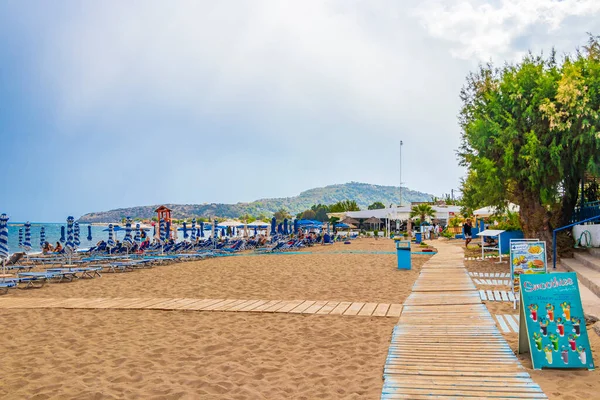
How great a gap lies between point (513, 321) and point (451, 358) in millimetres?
2081

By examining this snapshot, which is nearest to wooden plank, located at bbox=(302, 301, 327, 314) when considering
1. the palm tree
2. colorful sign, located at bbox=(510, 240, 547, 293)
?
colorful sign, located at bbox=(510, 240, 547, 293)

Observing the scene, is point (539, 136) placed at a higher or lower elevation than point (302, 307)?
higher

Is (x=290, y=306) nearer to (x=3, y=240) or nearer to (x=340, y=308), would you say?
(x=340, y=308)

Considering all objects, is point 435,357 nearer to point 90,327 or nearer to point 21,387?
point 21,387

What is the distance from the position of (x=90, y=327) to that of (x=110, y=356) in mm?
1614

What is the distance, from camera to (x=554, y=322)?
4.31 m

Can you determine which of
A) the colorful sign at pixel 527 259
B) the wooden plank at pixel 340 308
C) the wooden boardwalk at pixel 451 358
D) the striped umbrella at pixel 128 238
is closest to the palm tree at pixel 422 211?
the striped umbrella at pixel 128 238

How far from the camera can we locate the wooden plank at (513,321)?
575cm

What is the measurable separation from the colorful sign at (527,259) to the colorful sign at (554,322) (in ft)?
10.6

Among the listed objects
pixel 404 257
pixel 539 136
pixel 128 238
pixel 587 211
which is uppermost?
pixel 539 136

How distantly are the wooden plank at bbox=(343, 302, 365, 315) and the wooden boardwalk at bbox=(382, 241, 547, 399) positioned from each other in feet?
2.31

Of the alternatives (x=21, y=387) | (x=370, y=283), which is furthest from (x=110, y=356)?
(x=370, y=283)

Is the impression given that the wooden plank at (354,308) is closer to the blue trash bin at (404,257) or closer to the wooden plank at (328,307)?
the wooden plank at (328,307)

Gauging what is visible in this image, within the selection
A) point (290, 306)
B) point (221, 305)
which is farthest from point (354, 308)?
point (221, 305)
